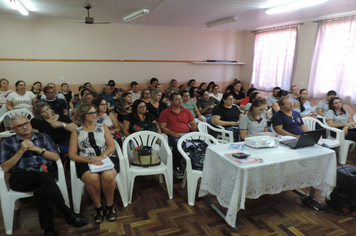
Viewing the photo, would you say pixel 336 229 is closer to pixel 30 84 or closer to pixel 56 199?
pixel 56 199

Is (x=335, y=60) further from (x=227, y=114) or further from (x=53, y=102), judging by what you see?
(x=53, y=102)

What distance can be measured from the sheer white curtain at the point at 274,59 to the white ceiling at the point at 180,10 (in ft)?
1.55

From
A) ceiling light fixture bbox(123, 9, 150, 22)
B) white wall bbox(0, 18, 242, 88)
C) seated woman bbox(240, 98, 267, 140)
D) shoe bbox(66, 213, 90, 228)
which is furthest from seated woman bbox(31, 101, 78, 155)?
white wall bbox(0, 18, 242, 88)

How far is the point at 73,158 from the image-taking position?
2266 mm

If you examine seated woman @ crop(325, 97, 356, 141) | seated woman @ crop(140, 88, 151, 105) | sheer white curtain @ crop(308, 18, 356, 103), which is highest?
sheer white curtain @ crop(308, 18, 356, 103)

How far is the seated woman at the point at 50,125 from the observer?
8.89 feet

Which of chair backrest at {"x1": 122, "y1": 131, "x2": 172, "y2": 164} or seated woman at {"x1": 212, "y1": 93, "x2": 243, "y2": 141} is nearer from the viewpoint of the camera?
chair backrest at {"x1": 122, "y1": 131, "x2": 172, "y2": 164}

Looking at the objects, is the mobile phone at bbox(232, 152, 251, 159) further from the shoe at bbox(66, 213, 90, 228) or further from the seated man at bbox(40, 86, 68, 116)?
the seated man at bbox(40, 86, 68, 116)

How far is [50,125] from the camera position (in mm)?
2742

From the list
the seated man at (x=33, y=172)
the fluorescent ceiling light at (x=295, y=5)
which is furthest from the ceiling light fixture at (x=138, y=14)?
the seated man at (x=33, y=172)

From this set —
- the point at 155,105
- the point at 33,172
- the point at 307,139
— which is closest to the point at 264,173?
the point at 307,139

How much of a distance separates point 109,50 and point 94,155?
4.60m

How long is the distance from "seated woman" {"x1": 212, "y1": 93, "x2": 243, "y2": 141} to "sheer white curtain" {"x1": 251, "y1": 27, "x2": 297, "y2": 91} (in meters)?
3.06

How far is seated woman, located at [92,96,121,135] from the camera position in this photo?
3.09 m
